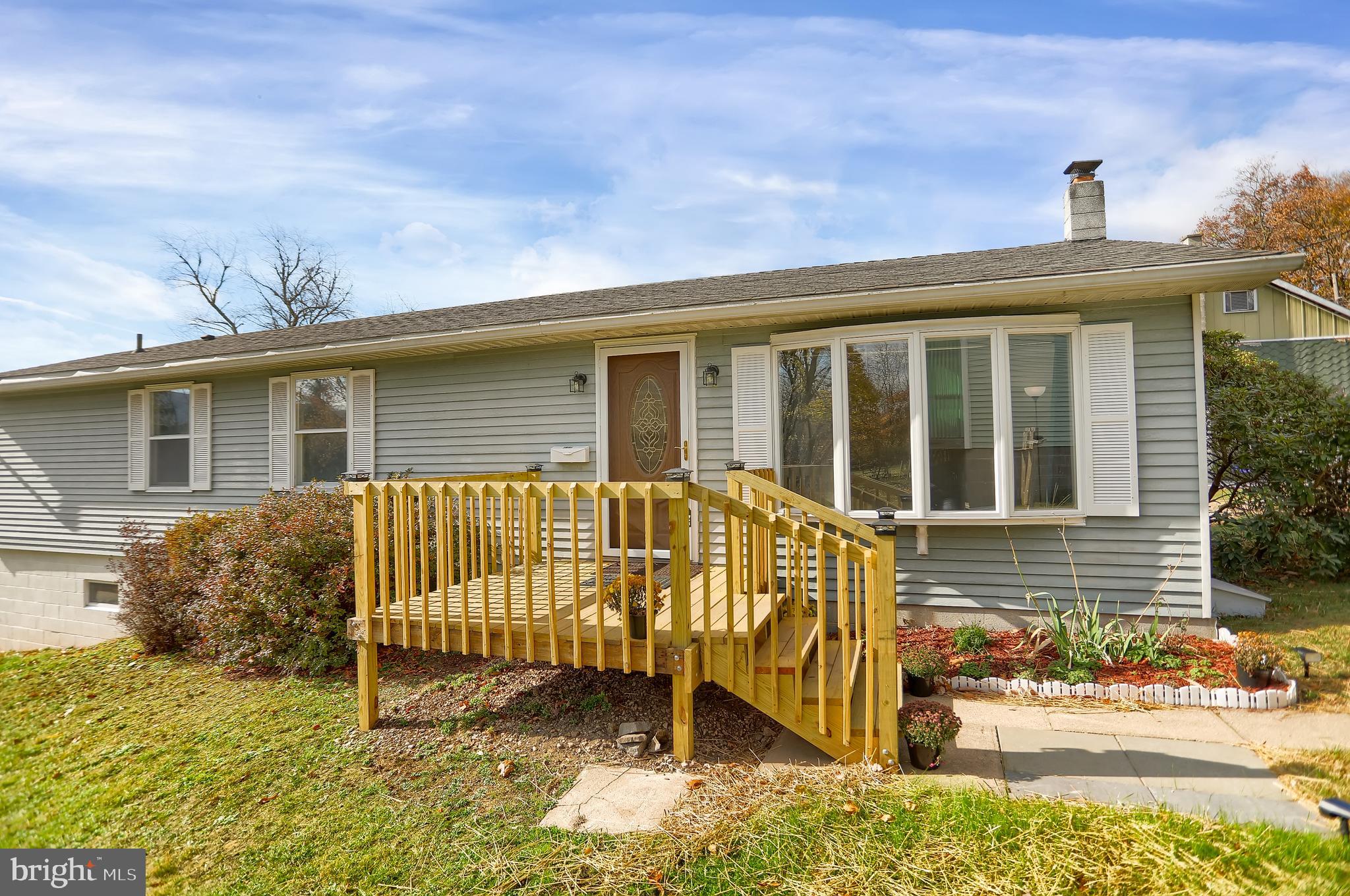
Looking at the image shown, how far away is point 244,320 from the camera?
22.4m

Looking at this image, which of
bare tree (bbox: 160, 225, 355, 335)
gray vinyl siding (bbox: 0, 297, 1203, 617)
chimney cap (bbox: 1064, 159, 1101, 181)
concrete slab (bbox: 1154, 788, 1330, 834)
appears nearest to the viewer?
concrete slab (bbox: 1154, 788, 1330, 834)

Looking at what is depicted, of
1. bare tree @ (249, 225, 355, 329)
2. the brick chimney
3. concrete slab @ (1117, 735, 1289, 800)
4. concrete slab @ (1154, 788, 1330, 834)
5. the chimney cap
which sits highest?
bare tree @ (249, 225, 355, 329)

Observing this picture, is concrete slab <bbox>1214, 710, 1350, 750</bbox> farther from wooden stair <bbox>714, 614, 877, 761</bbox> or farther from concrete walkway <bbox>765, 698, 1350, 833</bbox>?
wooden stair <bbox>714, 614, 877, 761</bbox>

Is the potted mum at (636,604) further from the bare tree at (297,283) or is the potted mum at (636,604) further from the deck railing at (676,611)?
the bare tree at (297,283)

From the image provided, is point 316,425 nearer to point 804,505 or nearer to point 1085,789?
point 804,505

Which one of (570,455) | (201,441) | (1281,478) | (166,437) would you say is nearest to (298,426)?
(201,441)

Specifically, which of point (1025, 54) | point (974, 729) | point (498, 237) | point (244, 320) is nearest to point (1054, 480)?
point (974, 729)

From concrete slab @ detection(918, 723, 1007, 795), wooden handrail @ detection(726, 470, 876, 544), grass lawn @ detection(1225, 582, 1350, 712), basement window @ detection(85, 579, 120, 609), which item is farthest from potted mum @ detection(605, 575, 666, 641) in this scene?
basement window @ detection(85, 579, 120, 609)

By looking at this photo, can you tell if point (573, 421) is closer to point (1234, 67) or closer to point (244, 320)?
point (1234, 67)

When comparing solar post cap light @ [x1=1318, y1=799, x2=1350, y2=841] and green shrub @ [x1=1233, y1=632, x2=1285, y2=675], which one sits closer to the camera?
solar post cap light @ [x1=1318, y1=799, x2=1350, y2=841]

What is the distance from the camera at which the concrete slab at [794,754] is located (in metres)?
3.46

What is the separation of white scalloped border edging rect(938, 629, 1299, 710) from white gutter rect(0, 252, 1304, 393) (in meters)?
2.72

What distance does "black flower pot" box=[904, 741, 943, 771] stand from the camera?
10.6 ft

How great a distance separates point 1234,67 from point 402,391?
447 inches
